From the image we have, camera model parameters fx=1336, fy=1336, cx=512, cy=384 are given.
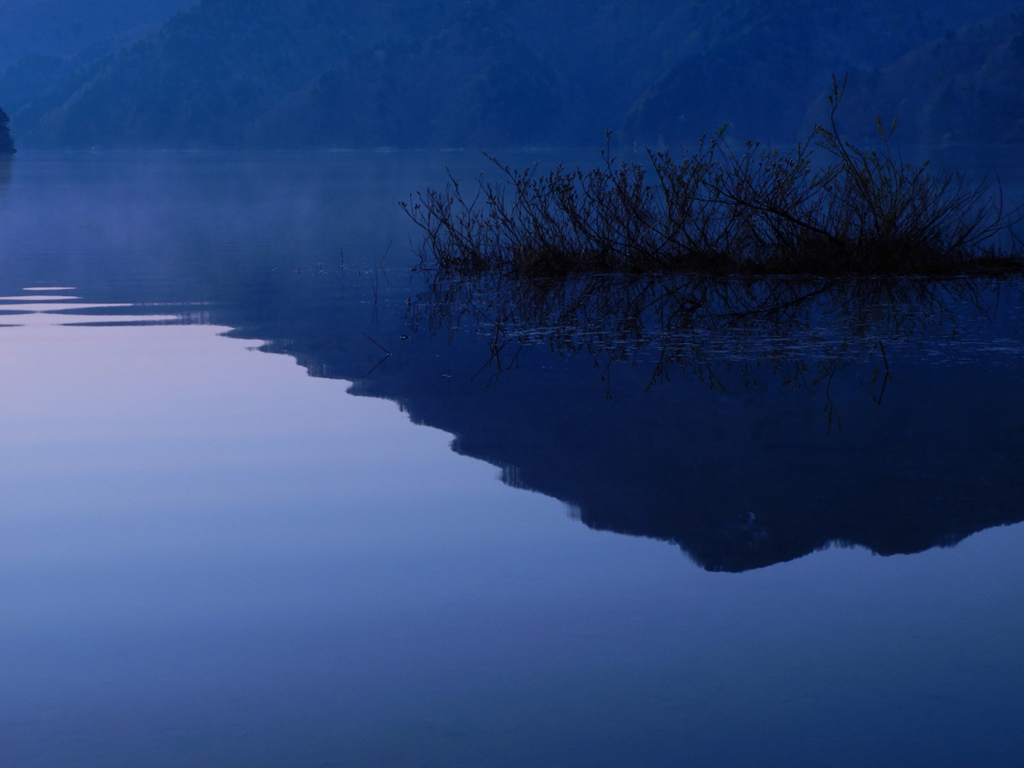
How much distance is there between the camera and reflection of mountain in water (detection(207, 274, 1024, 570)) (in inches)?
234

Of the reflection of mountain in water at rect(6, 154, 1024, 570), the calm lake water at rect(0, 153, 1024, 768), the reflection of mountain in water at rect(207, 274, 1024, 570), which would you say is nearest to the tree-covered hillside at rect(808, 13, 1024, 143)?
the reflection of mountain in water at rect(6, 154, 1024, 570)

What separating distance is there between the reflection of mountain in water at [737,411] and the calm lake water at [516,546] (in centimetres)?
3

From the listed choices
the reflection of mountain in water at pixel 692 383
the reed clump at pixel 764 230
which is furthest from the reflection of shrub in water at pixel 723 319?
the reed clump at pixel 764 230

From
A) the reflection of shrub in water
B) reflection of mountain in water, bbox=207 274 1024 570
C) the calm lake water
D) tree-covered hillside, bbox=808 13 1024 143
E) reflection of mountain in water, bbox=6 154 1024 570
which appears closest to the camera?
the calm lake water

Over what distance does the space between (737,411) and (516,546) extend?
284 centimetres

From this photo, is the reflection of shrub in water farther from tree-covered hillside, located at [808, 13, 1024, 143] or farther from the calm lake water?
tree-covered hillside, located at [808, 13, 1024, 143]

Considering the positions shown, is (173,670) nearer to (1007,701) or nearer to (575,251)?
(1007,701)

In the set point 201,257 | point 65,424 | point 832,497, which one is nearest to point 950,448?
point 832,497

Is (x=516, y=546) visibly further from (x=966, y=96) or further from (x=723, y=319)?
(x=966, y=96)

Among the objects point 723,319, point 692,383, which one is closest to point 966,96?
point 723,319

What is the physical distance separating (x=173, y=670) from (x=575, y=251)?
11.5m

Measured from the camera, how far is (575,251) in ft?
50.1

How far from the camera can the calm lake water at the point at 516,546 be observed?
151 inches

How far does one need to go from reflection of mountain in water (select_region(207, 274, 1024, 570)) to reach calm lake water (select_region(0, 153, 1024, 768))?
0.11 feet
